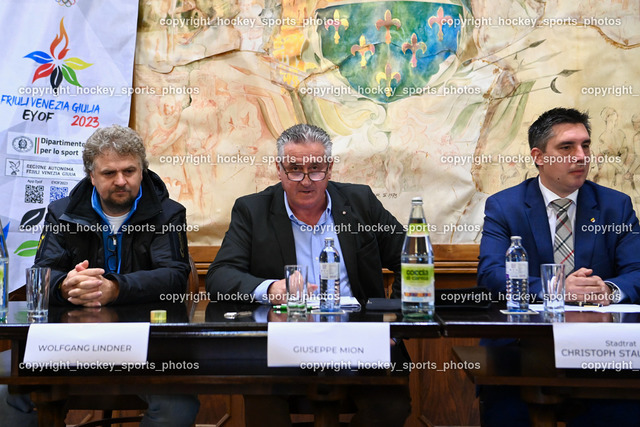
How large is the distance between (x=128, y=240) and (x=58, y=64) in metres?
1.37

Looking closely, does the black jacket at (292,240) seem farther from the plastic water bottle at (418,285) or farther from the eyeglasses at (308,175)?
the plastic water bottle at (418,285)

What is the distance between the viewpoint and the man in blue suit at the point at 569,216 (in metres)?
2.34

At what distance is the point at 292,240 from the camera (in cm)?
243

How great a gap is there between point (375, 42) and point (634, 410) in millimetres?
2079

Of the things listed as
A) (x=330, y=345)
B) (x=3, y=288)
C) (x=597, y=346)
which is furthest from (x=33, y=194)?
(x=597, y=346)

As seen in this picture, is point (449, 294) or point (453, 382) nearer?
point (449, 294)

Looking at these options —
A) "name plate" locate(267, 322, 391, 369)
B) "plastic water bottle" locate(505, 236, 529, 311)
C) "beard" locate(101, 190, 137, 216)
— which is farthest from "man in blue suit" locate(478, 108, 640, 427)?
"beard" locate(101, 190, 137, 216)

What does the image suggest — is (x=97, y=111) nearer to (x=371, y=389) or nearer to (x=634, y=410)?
(x=371, y=389)

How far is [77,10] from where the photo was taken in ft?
10.9

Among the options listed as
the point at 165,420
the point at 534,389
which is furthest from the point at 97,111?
the point at 534,389

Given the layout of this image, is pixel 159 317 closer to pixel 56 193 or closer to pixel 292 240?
pixel 292 240

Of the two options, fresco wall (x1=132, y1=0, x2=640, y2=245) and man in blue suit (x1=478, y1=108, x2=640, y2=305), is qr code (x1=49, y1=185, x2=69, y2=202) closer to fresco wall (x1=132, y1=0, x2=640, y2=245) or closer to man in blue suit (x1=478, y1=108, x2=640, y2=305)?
fresco wall (x1=132, y1=0, x2=640, y2=245)

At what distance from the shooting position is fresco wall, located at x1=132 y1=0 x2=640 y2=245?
323 centimetres

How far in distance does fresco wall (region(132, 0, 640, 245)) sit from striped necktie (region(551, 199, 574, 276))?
0.81 m
